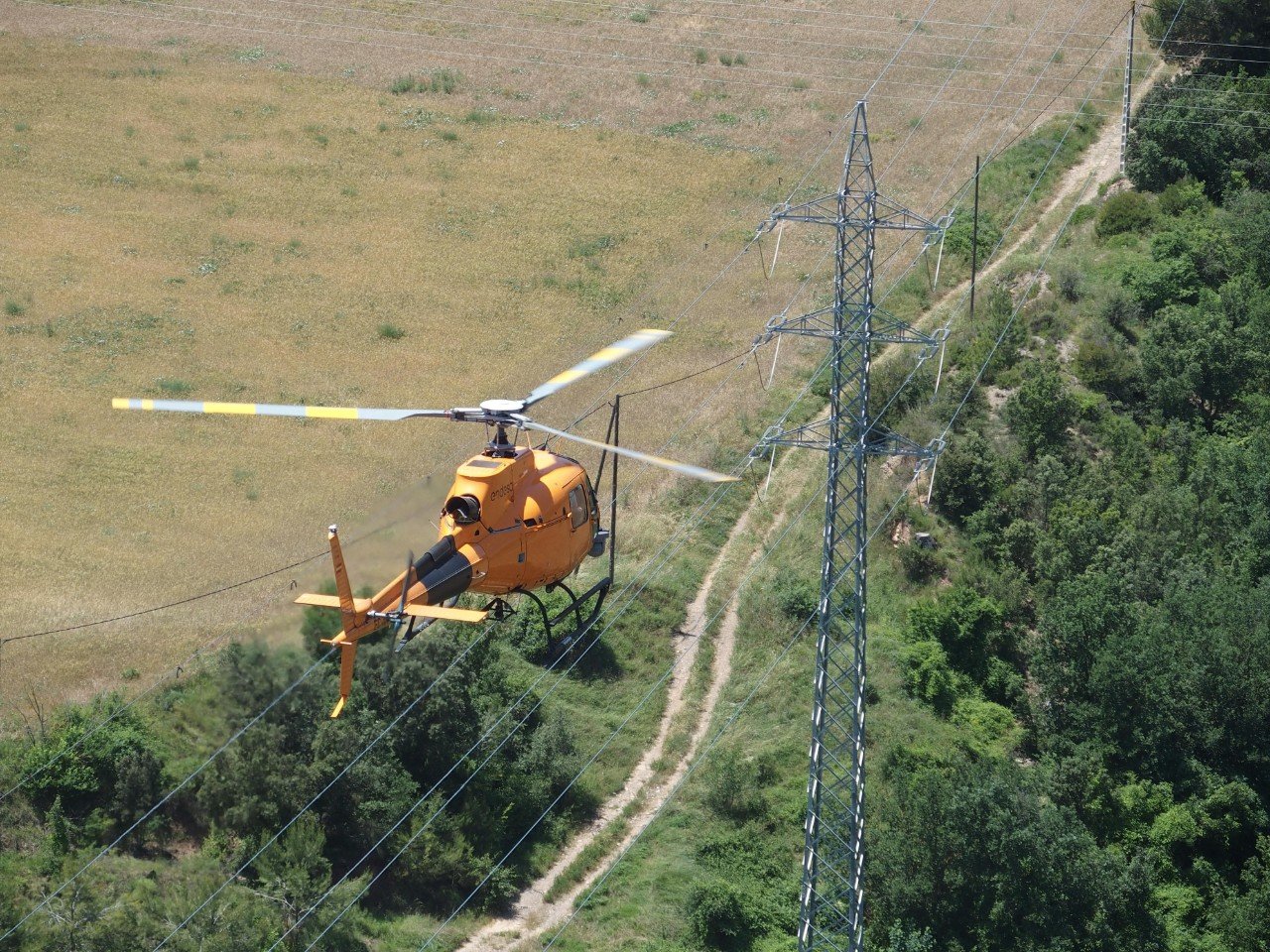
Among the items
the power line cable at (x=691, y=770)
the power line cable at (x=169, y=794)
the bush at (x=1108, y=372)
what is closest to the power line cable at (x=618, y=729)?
the power line cable at (x=691, y=770)

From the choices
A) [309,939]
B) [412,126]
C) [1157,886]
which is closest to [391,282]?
[412,126]

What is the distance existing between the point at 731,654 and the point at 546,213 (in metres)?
33.3

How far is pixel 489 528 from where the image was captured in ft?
117

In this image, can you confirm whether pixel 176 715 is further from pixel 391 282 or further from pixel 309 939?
pixel 391 282

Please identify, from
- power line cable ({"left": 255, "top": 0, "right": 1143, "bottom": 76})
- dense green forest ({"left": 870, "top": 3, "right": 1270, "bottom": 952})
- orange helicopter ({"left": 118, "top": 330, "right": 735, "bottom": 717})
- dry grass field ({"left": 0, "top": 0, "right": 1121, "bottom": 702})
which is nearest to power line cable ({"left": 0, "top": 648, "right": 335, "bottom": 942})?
dry grass field ({"left": 0, "top": 0, "right": 1121, "bottom": 702})

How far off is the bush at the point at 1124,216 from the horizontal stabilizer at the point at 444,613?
5078cm

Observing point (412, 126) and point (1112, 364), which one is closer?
point (1112, 364)

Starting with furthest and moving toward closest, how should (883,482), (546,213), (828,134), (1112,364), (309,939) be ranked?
(828,134) → (546,213) → (1112,364) → (883,482) → (309,939)

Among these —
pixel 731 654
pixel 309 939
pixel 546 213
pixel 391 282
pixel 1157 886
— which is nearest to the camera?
pixel 309 939

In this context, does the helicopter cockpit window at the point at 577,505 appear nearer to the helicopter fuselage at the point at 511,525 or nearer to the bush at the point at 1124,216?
the helicopter fuselage at the point at 511,525

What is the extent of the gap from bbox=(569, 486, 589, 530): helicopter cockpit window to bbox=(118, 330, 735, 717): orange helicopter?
0.02 metres

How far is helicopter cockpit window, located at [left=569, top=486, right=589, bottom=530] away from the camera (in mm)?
37500

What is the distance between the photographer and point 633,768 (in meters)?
51.2

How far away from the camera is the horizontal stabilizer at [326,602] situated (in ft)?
107
